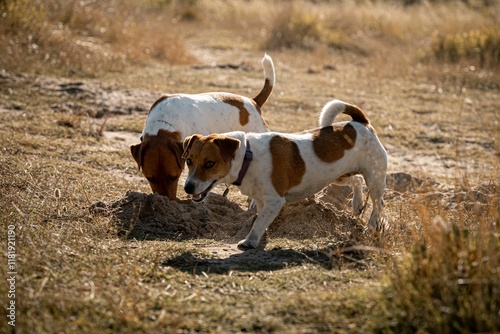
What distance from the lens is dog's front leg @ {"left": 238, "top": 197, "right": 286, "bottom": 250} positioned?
616 centimetres

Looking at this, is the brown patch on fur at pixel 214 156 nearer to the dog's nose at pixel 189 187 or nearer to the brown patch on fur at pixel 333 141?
the dog's nose at pixel 189 187

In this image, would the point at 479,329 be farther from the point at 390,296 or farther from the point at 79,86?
the point at 79,86

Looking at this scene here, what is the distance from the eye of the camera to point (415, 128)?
39.1 feet

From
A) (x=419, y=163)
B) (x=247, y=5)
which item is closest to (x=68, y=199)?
(x=419, y=163)

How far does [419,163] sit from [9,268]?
666cm

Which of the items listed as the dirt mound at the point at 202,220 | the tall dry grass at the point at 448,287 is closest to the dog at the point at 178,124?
the dirt mound at the point at 202,220

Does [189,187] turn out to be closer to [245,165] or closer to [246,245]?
[245,165]

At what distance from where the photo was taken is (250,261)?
5781 millimetres

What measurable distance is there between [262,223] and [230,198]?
6.53 ft

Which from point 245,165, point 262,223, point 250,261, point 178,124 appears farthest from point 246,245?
point 178,124

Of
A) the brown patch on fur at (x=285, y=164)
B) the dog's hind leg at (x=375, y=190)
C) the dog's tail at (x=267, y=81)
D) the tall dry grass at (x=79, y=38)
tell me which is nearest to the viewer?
the brown patch on fur at (x=285, y=164)

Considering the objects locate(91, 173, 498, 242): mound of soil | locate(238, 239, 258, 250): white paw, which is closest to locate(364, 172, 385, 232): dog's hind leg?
locate(91, 173, 498, 242): mound of soil

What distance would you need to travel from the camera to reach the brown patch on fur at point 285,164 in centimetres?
631

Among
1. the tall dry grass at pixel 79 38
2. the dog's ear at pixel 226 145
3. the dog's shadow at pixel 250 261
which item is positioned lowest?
the tall dry grass at pixel 79 38
